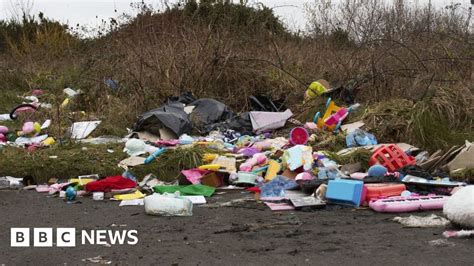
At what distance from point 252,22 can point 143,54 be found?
372 centimetres

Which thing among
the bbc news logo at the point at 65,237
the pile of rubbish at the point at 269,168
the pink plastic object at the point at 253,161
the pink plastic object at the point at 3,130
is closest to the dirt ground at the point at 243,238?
the bbc news logo at the point at 65,237

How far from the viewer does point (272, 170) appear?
5902 mm

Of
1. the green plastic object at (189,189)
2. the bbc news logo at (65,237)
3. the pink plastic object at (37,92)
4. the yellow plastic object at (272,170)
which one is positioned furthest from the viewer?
the pink plastic object at (37,92)

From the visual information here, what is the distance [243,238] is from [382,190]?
1.59m

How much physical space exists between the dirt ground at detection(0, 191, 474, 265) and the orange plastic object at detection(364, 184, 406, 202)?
0.28 m

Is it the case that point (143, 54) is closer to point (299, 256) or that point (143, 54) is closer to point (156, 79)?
point (156, 79)

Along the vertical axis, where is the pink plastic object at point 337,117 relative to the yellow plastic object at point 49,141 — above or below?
above

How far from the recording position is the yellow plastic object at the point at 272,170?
581cm

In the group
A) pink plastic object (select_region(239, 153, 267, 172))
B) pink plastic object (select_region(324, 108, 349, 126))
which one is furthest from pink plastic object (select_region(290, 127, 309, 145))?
pink plastic object (select_region(324, 108, 349, 126))

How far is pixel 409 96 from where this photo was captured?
8078 millimetres

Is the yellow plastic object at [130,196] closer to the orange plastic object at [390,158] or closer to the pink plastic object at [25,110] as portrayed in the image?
the orange plastic object at [390,158]

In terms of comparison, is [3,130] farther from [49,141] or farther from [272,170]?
[272,170]

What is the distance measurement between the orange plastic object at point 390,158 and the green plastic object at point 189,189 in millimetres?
1833

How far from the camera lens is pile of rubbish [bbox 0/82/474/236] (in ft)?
15.3
